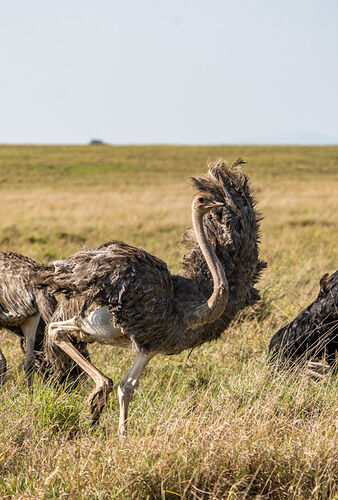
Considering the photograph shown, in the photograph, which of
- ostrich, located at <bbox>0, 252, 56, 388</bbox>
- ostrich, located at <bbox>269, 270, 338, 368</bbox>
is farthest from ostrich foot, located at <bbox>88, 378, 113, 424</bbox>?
ostrich, located at <bbox>269, 270, 338, 368</bbox>

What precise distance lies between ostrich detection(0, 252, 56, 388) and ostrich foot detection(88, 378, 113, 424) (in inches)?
34.4

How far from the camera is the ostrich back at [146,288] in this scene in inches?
171

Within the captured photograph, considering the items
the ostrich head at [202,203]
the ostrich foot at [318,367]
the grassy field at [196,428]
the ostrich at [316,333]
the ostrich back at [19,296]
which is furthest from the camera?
the ostrich at [316,333]

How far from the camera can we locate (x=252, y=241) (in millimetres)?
5285

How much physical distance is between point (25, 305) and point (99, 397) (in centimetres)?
113

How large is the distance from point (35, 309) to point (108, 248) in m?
1.16

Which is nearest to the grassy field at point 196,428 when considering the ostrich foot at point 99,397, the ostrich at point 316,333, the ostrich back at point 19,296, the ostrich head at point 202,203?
the ostrich foot at point 99,397

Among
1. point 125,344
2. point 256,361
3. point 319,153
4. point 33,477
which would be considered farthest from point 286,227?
point 319,153

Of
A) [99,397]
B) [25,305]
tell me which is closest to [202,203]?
[99,397]

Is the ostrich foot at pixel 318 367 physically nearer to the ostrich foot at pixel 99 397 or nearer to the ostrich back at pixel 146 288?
the ostrich back at pixel 146 288

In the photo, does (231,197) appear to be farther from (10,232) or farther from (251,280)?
(10,232)

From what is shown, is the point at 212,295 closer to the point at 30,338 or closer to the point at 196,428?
the point at 196,428

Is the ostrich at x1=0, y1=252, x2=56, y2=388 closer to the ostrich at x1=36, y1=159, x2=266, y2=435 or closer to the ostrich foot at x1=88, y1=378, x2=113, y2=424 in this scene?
the ostrich at x1=36, y1=159, x2=266, y2=435

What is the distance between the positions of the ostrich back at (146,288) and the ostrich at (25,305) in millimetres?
660
